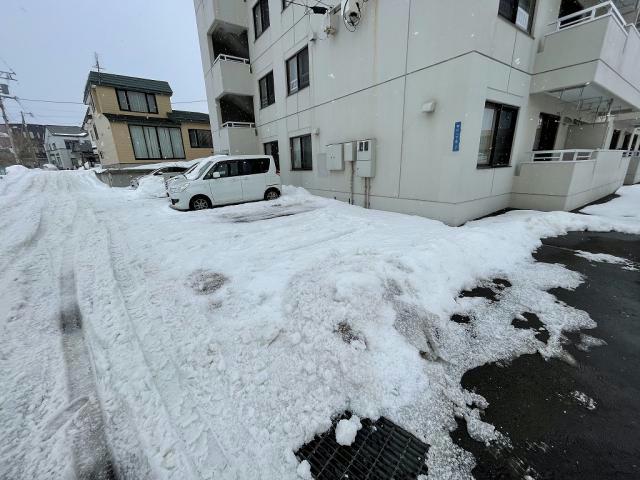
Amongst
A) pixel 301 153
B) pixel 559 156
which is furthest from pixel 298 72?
pixel 559 156

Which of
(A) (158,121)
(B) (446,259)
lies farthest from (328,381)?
(A) (158,121)

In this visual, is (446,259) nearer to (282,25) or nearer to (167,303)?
(167,303)

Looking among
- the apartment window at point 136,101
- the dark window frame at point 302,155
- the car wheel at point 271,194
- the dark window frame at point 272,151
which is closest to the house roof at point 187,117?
the apartment window at point 136,101

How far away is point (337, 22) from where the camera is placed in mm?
7750

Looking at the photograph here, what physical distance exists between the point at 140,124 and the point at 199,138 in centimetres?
440

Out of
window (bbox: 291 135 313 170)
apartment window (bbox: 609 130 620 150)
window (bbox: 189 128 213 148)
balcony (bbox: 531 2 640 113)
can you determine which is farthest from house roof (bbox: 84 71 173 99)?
apartment window (bbox: 609 130 620 150)

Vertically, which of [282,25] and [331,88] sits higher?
[282,25]

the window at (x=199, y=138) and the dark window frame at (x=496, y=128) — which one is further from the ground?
the window at (x=199, y=138)

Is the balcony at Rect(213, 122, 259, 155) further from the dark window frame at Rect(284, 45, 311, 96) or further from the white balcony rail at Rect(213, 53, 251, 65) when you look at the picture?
the dark window frame at Rect(284, 45, 311, 96)

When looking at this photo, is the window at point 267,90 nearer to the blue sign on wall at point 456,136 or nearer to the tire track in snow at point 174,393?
the blue sign on wall at point 456,136

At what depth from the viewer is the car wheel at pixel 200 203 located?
28.1 ft

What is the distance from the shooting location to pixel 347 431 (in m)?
1.80

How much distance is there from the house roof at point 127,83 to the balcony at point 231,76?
11.4 metres

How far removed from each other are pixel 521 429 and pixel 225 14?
16816 mm
